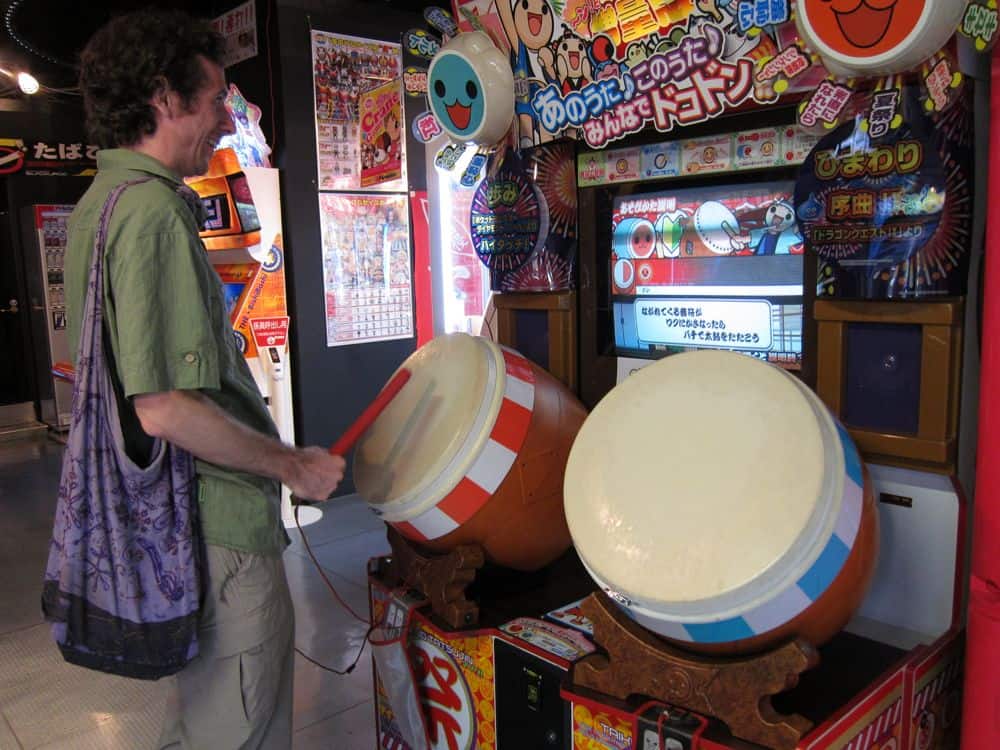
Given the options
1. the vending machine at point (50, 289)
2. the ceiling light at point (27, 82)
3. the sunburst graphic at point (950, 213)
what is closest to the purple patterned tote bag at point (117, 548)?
the sunburst graphic at point (950, 213)

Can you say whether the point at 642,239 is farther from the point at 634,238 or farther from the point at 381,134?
the point at 381,134

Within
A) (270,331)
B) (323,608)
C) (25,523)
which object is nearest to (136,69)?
(323,608)

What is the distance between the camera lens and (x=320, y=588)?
12.1ft

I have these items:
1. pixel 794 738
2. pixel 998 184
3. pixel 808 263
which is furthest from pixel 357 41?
pixel 794 738

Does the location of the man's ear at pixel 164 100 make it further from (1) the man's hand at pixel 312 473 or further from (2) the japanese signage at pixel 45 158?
(2) the japanese signage at pixel 45 158

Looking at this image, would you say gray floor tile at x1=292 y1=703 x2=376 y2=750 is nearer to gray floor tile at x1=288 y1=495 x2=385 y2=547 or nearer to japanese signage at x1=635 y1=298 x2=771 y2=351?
japanese signage at x1=635 y1=298 x2=771 y2=351

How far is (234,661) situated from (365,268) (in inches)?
147

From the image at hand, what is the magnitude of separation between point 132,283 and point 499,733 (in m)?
1.11

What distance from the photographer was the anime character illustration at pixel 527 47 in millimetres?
1896

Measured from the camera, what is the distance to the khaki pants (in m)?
1.54

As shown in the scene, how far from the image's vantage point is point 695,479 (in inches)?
50.3

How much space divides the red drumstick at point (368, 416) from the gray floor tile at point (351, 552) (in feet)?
7.30

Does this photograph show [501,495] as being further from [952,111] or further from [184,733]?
[952,111]

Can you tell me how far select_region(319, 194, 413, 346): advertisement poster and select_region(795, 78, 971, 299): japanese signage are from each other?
3.80 m
